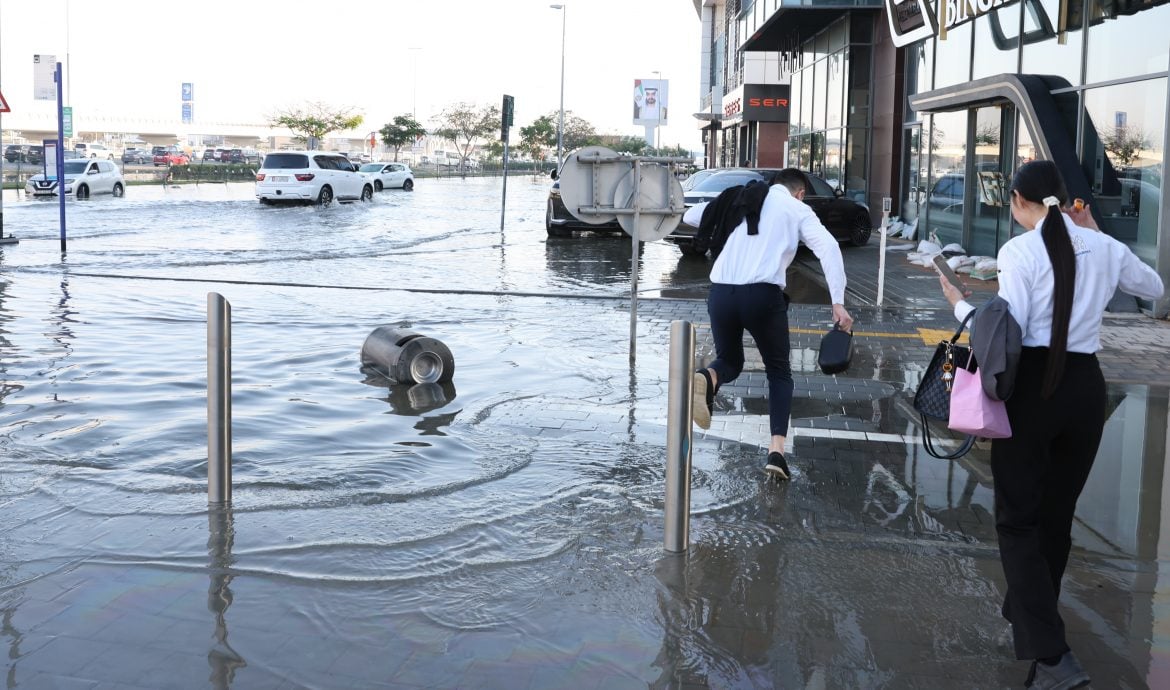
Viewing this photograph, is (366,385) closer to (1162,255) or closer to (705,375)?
(705,375)

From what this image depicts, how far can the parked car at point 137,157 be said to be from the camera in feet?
260

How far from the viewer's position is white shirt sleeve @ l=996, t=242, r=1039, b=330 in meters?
3.85

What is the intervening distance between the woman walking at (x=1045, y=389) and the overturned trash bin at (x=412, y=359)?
5331 millimetres

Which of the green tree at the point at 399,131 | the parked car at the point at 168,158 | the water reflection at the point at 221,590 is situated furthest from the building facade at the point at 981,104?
the green tree at the point at 399,131

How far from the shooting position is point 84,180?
127 feet

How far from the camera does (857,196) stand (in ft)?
95.0

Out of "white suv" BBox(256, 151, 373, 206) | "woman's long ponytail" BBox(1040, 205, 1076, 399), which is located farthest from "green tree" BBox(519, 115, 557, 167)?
"woman's long ponytail" BBox(1040, 205, 1076, 399)

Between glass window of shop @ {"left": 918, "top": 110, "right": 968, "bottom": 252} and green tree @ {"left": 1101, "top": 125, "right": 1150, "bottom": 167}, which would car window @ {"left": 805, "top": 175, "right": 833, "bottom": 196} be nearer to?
glass window of shop @ {"left": 918, "top": 110, "right": 968, "bottom": 252}

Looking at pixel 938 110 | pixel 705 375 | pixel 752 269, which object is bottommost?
pixel 705 375

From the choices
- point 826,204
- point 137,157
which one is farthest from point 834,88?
point 137,157

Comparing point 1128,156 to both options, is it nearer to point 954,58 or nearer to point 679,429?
point 954,58

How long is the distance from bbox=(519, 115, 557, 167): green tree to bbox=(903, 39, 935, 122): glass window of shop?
88502mm

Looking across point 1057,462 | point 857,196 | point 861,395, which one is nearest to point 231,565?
point 1057,462

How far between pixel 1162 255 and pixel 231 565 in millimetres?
11223
